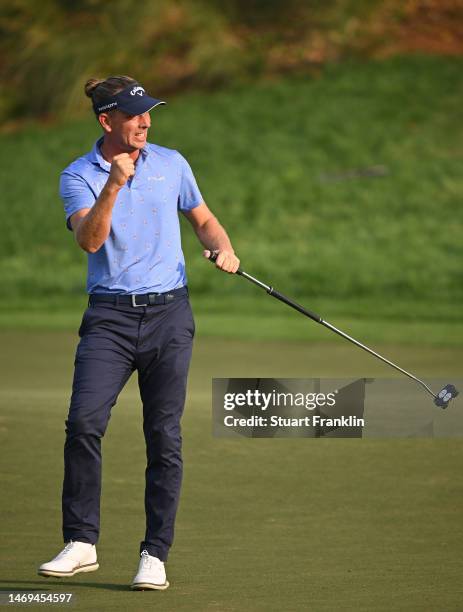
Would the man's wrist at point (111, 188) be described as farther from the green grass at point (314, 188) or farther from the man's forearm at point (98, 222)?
the green grass at point (314, 188)

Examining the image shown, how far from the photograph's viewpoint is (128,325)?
16.4 feet

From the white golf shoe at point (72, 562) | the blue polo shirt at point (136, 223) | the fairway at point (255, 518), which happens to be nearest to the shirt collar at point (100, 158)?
the blue polo shirt at point (136, 223)

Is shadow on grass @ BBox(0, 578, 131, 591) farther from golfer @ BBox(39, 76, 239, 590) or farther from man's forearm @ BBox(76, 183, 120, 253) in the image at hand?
man's forearm @ BBox(76, 183, 120, 253)

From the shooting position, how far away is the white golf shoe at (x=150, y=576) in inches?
188

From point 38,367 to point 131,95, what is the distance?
6284mm

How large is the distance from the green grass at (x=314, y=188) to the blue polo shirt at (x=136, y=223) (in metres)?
9.78

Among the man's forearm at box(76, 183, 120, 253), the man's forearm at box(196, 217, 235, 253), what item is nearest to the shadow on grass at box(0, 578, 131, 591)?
the man's forearm at box(76, 183, 120, 253)

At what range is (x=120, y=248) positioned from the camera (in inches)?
195

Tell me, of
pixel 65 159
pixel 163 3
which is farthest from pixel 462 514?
pixel 163 3

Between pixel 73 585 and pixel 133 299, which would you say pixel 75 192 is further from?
pixel 73 585

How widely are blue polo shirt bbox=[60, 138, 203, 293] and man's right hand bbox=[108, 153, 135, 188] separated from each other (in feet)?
0.92

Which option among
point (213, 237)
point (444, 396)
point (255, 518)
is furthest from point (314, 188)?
point (213, 237)

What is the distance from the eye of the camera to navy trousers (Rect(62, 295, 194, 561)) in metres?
4.97

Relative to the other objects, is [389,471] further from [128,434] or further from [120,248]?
[120,248]
